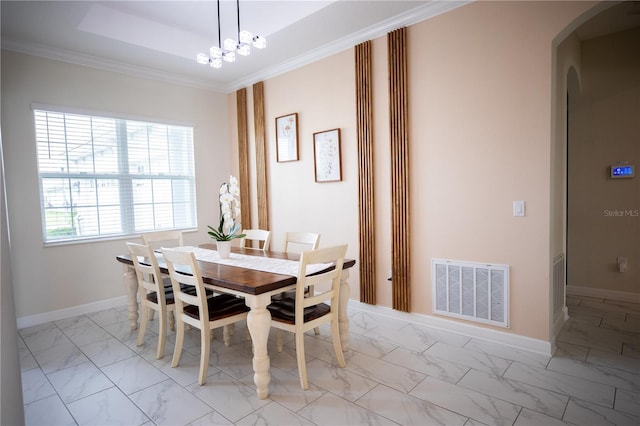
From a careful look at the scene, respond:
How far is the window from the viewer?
12.0ft

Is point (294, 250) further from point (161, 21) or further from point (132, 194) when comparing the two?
point (161, 21)

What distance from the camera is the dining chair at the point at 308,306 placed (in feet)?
7.30

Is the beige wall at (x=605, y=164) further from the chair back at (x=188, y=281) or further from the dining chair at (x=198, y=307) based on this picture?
the chair back at (x=188, y=281)

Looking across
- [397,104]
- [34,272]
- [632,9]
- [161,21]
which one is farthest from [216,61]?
[632,9]

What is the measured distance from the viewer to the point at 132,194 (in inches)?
166

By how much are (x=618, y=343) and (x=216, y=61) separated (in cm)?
380

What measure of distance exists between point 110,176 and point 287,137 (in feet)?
6.68

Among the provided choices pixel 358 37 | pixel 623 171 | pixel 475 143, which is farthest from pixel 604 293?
pixel 358 37

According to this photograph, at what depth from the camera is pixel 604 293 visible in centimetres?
388

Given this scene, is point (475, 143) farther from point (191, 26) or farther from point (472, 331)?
point (191, 26)

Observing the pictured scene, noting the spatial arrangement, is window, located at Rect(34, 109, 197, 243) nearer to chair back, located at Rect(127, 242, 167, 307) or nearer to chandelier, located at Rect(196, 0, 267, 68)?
Result: chair back, located at Rect(127, 242, 167, 307)

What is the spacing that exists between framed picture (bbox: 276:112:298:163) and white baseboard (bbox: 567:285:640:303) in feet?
11.5

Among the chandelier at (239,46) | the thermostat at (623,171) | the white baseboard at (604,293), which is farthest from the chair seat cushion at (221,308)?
the thermostat at (623,171)

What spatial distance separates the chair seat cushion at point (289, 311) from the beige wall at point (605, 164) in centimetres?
324
